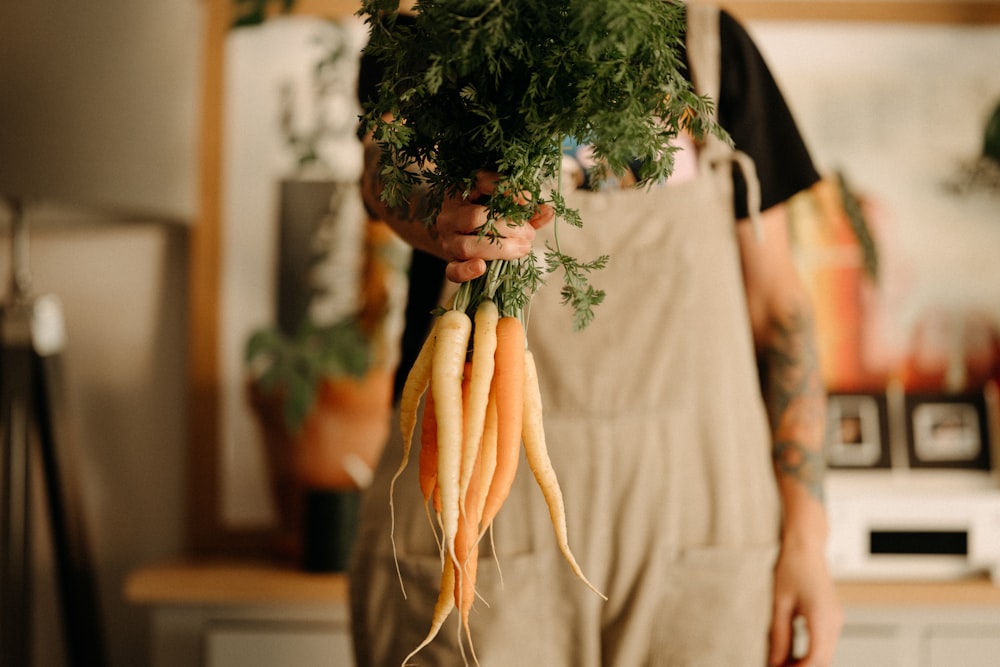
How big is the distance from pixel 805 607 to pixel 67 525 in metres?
1.05

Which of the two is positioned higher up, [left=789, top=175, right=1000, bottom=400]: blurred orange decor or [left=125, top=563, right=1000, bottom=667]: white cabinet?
[left=789, top=175, right=1000, bottom=400]: blurred orange decor

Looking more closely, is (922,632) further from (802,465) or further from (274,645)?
(274,645)

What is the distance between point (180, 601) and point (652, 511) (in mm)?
852

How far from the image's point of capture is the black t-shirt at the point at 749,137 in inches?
33.8

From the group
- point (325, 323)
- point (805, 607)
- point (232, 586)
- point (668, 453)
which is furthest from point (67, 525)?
point (805, 607)

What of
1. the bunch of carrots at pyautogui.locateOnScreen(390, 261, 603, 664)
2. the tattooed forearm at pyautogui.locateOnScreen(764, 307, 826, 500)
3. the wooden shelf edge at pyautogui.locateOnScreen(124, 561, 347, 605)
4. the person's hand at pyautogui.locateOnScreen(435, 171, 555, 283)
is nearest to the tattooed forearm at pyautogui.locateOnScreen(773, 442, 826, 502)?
the tattooed forearm at pyautogui.locateOnScreen(764, 307, 826, 500)

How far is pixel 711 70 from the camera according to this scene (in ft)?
2.77

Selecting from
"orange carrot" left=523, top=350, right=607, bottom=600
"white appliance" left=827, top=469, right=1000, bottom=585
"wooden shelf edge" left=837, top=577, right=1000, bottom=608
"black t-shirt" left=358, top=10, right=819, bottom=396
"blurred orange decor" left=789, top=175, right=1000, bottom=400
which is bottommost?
→ "wooden shelf edge" left=837, top=577, right=1000, bottom=608

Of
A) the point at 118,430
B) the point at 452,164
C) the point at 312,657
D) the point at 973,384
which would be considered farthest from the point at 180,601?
the point at 973,384

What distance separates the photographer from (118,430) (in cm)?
166

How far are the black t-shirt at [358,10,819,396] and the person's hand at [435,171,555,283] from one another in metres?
0.29

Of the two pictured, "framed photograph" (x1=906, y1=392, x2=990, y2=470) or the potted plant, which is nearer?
the potted plant

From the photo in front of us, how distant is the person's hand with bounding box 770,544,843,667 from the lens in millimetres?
810

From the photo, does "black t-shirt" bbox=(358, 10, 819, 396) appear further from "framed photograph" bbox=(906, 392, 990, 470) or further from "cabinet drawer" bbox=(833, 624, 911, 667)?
"framed photograph" bbox=(906, 392, 990, 470)
